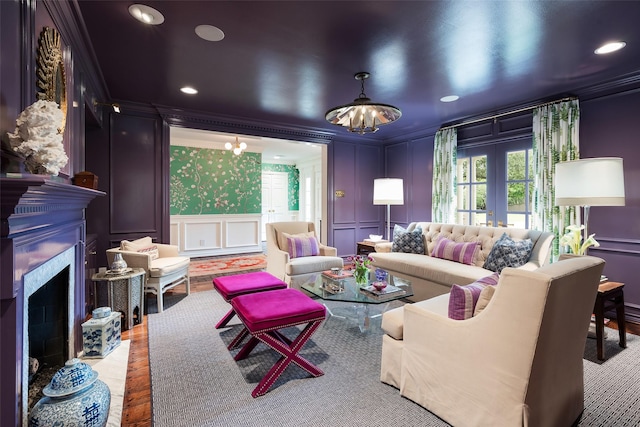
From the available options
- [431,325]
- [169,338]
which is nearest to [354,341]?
[431,325]

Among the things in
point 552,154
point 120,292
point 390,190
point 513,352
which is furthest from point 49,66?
point 552,154

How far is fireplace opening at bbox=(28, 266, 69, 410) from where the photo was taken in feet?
5.91

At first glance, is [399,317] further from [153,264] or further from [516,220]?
[516,220]

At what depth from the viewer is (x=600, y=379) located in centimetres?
212

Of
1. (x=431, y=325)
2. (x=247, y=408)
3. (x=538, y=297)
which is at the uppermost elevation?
(x=538, y=297)

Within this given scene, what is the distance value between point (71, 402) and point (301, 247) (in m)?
3.00

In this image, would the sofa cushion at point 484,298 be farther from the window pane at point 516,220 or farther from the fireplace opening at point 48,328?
the window pane at point 516,220

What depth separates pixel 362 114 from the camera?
2705mm

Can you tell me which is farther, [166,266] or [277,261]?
[277,261]

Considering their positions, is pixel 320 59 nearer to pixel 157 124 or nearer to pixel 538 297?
pixel 538 297

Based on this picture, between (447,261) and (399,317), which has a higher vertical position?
(447,261)

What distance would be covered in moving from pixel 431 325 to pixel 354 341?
3.57 ft

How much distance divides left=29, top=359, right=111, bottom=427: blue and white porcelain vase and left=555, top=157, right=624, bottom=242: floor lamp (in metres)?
3.63

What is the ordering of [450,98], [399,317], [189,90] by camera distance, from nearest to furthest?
1. [399,317]
2. [189,90]
3. [450,98]
